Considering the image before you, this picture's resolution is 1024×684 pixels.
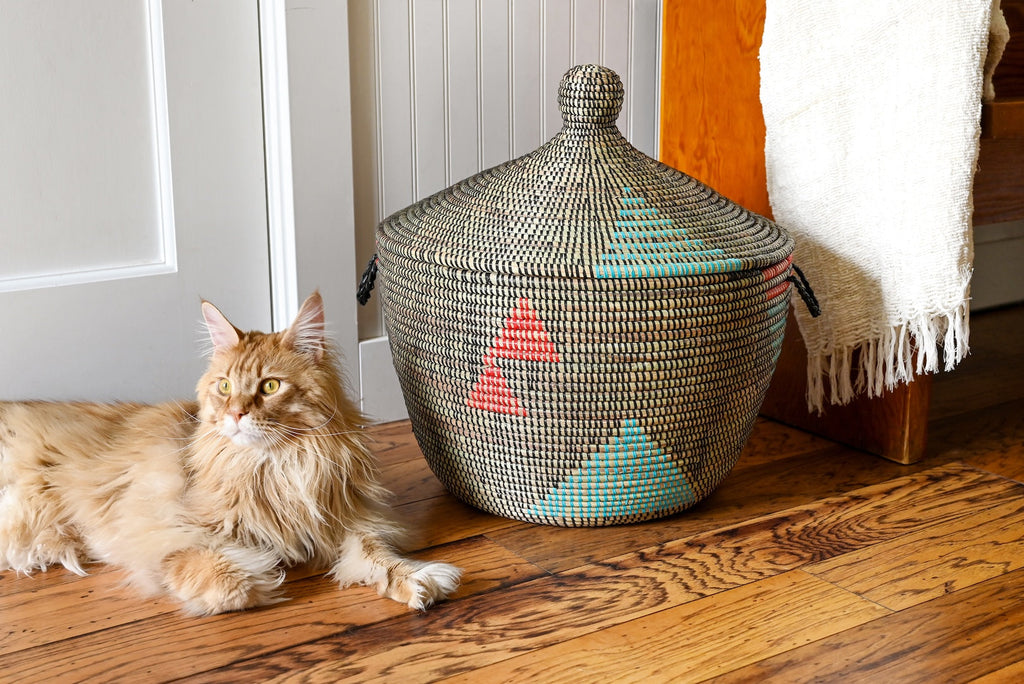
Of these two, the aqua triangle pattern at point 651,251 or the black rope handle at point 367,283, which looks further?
the black rope handle at point 367,283

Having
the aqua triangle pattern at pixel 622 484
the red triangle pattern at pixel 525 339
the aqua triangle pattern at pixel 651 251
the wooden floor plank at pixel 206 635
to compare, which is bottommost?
the wooden floor plank at pixel 206 635

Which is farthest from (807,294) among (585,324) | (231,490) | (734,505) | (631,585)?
(231,490)

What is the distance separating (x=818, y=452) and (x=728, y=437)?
1.29 feet

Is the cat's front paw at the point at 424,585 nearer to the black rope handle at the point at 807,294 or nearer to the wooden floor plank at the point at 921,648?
the wooden floor plank at the point at 921,648

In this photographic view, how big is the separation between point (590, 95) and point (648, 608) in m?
0.72

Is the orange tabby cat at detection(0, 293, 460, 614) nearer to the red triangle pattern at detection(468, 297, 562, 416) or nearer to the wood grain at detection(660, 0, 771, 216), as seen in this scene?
the red triangle pattern at detection(468, 297, 562, 416)

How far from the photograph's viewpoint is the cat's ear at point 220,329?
132 cm

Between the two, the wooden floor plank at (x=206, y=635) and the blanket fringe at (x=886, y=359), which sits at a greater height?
the blanket fringe at (x=886, y=359)

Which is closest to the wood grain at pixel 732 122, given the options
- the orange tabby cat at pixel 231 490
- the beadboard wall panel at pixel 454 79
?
the beadboard wall panel at pixel 454 79

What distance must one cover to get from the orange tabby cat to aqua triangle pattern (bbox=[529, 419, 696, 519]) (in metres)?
0.22

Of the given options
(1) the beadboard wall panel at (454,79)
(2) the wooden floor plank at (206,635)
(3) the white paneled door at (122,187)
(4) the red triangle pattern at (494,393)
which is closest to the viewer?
(2) the wooden floor plank at (206,635)

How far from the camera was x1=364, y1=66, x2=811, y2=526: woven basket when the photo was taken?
1.34 meters

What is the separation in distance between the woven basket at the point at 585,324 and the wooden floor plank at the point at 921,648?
35 centimetres

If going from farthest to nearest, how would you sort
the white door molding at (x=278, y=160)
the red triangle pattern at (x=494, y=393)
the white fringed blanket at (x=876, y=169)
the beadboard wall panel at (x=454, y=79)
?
the beadboard wall panel at (x=454, y=79), the white door molding at (x=278, y=160), the white fringed blanket at (x=876, y=169), the red triangle pattern at (x=494, y=393)
